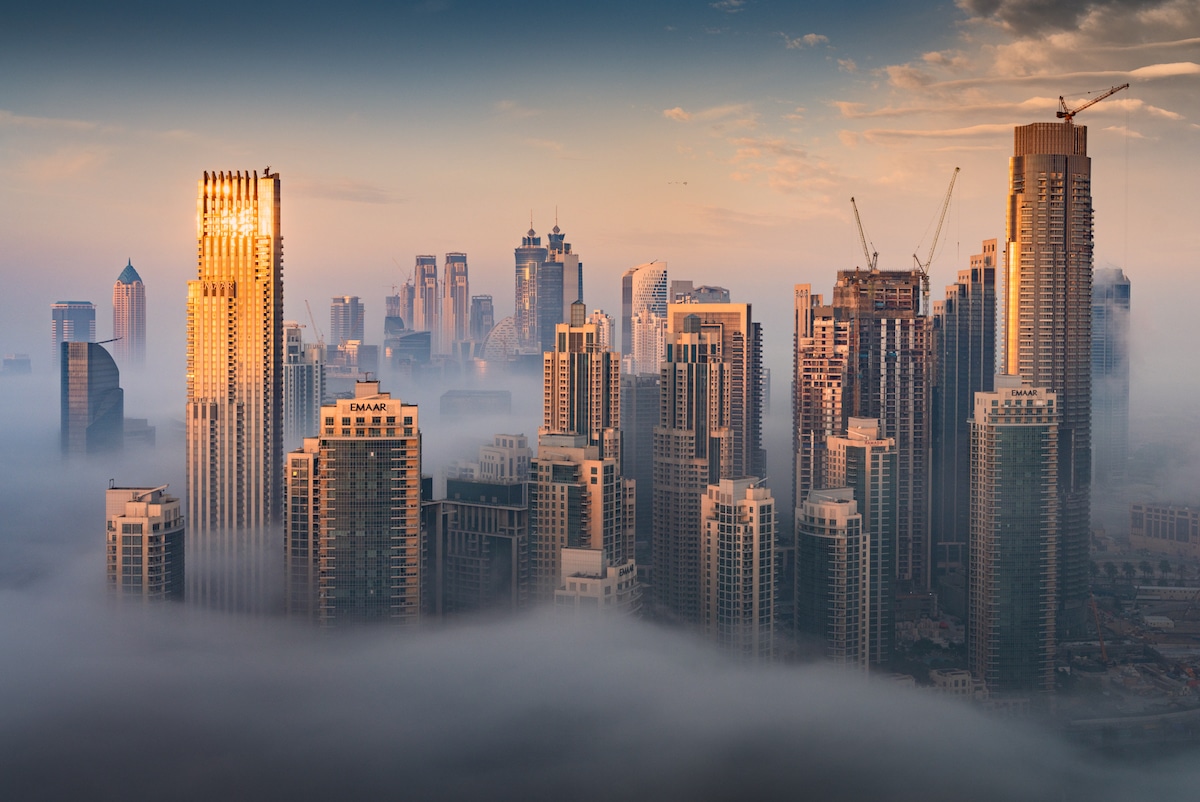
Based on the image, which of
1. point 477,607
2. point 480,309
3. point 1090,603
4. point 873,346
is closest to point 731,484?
point 477,607

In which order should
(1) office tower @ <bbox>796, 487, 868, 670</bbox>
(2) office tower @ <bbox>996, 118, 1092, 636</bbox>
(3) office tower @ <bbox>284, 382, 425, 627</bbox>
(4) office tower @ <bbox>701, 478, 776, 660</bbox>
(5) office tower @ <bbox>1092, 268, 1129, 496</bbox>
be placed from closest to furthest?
(3) office tower @ <bbox>284, 382, 425, 627</bbox> < (4) office tower @ <bbox>701, 478, 776, 660</bbox> < (1) office tower @ <bbox>796, 487, 868, 670</bbox> < (5) office tower @ <bbox>1092, 268, 1129, 496</bbox> < (2) office tower @ <bbox>996, 118, 1092, 636</bbox>

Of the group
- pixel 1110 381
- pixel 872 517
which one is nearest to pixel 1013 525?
pixel 872 517

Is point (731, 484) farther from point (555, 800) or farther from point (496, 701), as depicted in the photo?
point (555, 800)

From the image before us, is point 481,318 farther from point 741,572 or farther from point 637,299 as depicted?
point 741,572

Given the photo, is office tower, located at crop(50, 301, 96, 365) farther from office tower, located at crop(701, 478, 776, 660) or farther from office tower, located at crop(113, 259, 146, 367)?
office tower, located at crop(701, 478, 776, 660)

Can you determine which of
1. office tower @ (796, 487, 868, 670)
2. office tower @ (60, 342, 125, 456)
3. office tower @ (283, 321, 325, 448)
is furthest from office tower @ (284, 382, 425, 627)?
office tower @ (796, 487, 868, 670)

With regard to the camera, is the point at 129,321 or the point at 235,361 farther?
the point at 129,321
